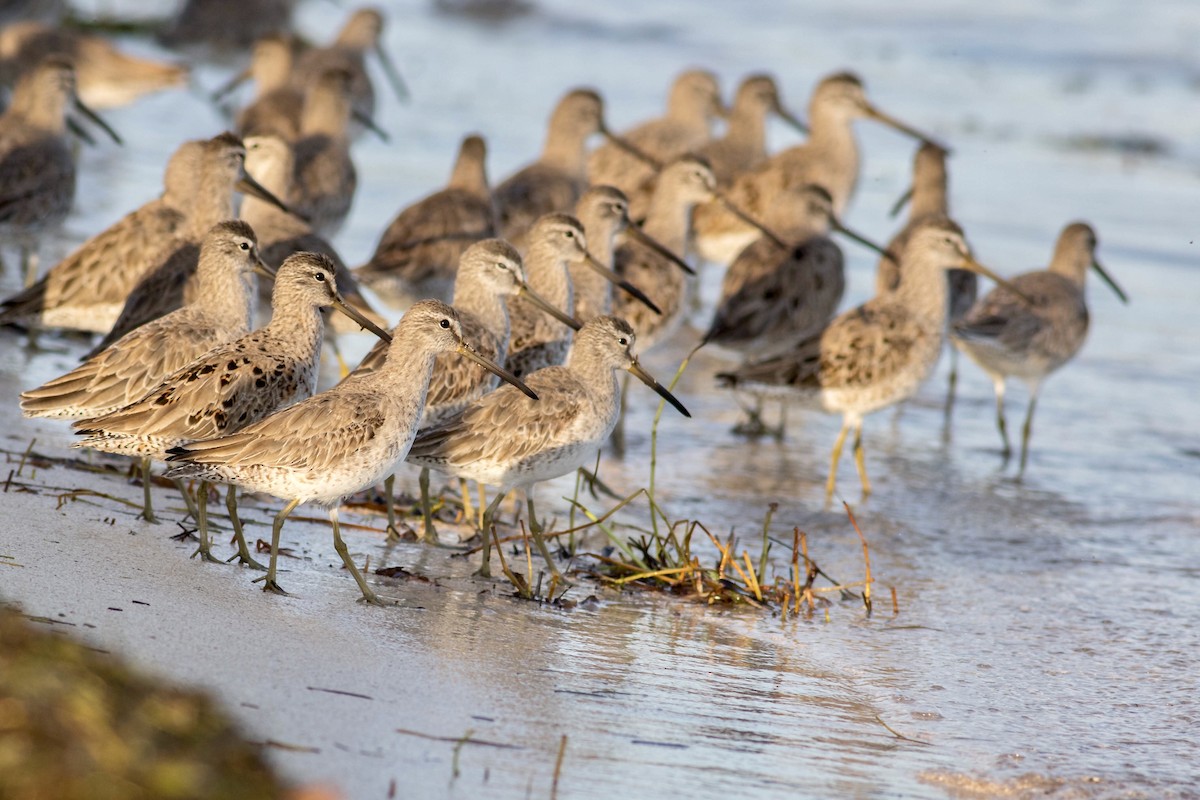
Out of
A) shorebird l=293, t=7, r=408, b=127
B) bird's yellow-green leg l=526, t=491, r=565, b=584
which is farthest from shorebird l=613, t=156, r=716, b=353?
shorebird l=293, t=7, r=408, b=127

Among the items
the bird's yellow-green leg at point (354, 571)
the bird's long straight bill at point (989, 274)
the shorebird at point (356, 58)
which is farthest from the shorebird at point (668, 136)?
the bird's yellow-green leg at point (354, 571)

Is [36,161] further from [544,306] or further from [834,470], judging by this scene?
[834,470]

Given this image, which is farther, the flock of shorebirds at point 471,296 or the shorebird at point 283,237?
the shorebird at point 283,237

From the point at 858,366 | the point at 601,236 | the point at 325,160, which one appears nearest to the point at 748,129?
the point at 325,160

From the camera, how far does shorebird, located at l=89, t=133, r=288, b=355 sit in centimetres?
691

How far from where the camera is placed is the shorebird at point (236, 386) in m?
5.16

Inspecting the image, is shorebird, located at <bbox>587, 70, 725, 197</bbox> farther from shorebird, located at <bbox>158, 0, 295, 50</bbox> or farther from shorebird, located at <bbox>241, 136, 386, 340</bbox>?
shorebird, located at <bbox>158, 0, 295, 50</bbox>

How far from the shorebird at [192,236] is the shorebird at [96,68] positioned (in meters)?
5.96

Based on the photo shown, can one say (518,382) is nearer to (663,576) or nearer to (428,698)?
(663,576)

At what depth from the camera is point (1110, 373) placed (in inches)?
388

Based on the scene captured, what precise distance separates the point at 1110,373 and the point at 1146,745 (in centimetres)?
565

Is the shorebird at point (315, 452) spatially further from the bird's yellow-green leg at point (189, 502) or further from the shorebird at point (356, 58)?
the shorebird at point (356, 58)

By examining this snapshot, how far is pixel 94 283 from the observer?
24.5ft

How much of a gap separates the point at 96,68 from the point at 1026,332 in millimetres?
8277
